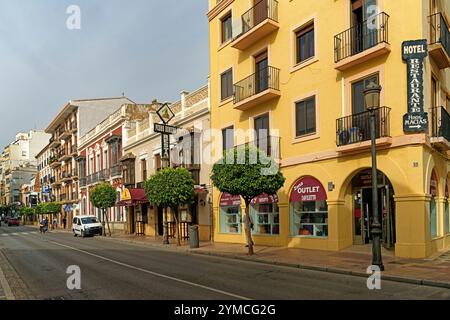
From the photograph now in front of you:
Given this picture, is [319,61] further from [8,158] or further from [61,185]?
[8,158]

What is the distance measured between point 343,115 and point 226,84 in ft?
29.6

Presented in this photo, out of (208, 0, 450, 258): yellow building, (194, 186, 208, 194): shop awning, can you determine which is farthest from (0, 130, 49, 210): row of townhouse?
(208, 0, 450, 258): yellow building

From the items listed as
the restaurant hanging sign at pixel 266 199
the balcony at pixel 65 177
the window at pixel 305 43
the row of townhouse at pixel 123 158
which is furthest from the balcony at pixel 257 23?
the balcony at pixel 65 177

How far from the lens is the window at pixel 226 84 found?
22.9 metres

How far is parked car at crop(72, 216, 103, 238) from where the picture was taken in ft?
110

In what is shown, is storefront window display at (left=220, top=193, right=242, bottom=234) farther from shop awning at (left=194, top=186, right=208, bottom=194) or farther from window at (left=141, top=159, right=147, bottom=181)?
window at (left=141, top=159, right=147, bottom=181)

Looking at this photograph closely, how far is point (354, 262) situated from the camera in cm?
1284

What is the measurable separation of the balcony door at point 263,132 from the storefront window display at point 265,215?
2.38m

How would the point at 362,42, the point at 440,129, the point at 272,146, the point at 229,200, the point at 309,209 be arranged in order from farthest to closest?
the point at 229,200 → the point at 272,146 → the point at 309,209 → the point at 362,42 → the point at 440,129

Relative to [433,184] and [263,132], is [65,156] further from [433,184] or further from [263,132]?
[433,184]

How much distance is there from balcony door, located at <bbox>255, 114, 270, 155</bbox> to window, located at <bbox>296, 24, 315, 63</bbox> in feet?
10.9

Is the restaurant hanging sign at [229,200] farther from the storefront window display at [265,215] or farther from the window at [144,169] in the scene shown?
the window at [144,169]

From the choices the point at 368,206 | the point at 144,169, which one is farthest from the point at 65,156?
the point at 368,206

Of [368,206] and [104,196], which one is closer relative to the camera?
[368,206]
